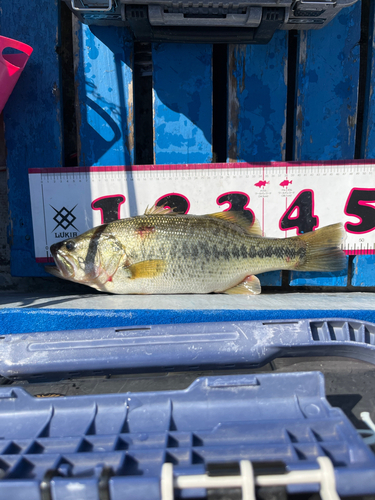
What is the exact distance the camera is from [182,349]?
3.65ft

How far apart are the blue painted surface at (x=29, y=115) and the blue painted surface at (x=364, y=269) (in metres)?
2.05

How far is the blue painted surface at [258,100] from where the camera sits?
6.54ft

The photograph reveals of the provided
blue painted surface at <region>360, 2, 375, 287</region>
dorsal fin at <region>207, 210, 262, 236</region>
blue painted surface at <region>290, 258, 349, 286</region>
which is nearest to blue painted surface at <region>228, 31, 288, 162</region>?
dorsal fin at <region>207, 210, 262, 236</region>

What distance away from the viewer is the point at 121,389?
114 centimetres

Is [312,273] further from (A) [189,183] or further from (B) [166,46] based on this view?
(B) [166,46]

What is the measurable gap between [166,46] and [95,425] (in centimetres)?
204

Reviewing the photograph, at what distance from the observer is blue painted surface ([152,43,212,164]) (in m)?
2.00

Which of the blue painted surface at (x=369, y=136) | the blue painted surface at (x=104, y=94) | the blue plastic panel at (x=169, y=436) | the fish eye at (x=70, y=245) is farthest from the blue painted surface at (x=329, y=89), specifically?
the blue plastic panel at (x=169, y=436)

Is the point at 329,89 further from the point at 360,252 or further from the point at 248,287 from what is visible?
the point at 248,287

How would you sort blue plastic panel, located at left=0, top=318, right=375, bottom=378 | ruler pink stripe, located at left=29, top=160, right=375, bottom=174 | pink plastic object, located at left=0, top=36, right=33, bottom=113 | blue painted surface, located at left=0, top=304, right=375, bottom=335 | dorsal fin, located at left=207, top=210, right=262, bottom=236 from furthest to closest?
ruler pink stripe, located at left=29, top=160, right=375, bottom=174 → dorsal fin, located at left=207, top=210, right=262, bottom=236 → pink plastic object, located at left=0, top=36, right=33, bottom=113 → blue painted surface, located at left=0, top=304, right=375, bottom=335 → blue plastic panel, located at left=0, top=318, right=375, bottom=378

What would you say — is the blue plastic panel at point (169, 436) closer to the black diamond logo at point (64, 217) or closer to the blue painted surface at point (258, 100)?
the black diamond logo at point (64, 217)

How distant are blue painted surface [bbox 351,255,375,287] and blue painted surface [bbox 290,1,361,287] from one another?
669mm

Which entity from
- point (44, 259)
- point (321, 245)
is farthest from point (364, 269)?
point (44, 259)

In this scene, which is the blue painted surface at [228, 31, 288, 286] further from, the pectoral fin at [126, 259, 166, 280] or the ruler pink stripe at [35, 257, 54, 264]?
the ruler pink stripe at [35, 257, 54, 264]
